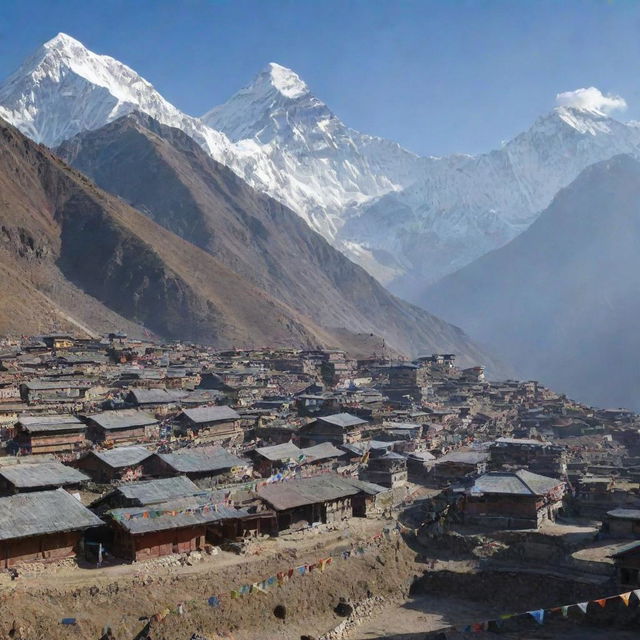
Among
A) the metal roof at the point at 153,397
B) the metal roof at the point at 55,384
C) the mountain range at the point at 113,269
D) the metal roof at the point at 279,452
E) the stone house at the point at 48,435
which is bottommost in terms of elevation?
the metal roof at the point at 279,452

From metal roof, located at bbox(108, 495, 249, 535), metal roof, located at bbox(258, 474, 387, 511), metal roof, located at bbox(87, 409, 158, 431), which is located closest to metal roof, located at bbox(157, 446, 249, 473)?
metal roof, located at bbox(258, 474, 387, 511)

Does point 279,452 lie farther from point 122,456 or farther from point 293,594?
point 293,594

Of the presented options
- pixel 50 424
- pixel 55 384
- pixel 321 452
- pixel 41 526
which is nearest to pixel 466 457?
pixel 321 452

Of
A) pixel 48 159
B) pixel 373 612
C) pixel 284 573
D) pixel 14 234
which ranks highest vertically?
pixel 48 159

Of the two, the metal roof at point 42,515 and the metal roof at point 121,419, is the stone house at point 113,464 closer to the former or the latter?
the metal roof at point 121,419

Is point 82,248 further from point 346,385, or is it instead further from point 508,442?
point 508,442

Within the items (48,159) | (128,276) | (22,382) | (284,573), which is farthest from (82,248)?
(284,573)

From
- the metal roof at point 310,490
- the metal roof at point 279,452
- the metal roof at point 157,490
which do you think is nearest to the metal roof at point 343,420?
the metal roof at point 279,452
